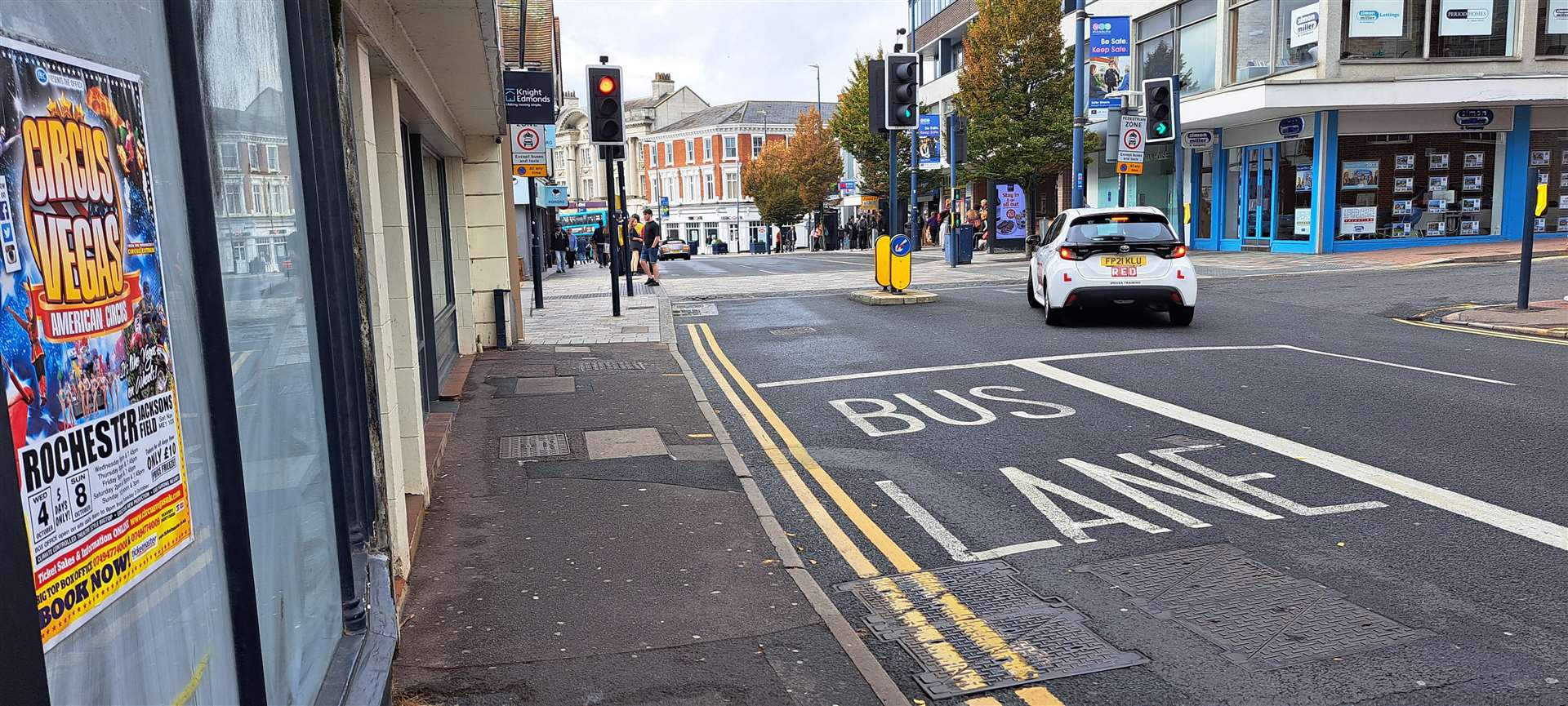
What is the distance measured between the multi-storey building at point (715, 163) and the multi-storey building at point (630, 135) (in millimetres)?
2746

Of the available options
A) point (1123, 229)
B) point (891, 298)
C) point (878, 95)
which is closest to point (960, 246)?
point (891, 298)

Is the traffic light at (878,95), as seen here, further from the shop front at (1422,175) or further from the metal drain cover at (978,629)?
the shop front at (1422,175)

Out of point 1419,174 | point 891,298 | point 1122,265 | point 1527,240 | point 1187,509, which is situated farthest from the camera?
point 1419,174

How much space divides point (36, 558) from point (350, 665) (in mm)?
1850

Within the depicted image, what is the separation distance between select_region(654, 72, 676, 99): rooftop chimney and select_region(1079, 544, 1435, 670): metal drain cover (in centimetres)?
10359

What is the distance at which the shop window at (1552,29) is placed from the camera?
88.6 ft

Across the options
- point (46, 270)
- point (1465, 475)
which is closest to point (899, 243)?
point (1465, 475)

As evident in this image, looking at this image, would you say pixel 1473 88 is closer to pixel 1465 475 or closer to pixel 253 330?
pixel 1465 475

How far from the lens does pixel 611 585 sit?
17.6 feet

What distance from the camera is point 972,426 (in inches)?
345

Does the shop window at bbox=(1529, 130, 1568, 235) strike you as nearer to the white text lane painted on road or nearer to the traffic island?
the traffic island

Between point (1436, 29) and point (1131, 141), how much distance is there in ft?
34.1

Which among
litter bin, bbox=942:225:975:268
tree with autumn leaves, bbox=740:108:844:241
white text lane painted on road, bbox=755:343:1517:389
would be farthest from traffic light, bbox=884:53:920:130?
tree with autumn leaves, bbox=740:108:844:241

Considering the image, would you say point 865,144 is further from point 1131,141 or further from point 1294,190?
point 1131,141
